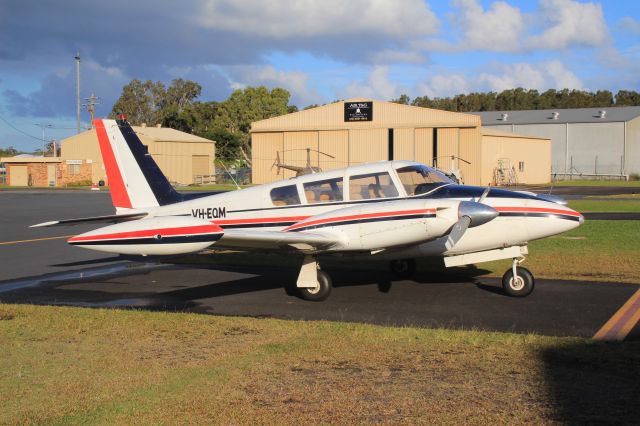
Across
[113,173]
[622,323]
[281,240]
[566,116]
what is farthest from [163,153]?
[622,323]

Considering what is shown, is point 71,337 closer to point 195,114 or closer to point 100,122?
point 100,122

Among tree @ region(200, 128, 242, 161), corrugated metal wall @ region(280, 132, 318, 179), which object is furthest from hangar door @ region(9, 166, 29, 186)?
corrugated metal wall @ region(280, 132, 318, 179)

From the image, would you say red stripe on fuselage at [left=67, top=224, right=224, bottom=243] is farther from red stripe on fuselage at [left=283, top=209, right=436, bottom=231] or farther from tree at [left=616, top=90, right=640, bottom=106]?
tree at [left=616, top=90, right=640, bottom=106]

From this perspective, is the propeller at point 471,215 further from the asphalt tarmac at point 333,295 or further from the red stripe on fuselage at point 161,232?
the red stripe on fuselage at point 161,232

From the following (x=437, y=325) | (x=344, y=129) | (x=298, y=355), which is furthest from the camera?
(x=344, y=129)

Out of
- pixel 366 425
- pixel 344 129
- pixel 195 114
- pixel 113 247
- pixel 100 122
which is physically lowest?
pixel 366 425

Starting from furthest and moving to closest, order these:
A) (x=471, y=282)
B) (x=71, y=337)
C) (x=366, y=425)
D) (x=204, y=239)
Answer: (x=471, y=282), (x=204, y=239), (x=71, y=337), (x=366, y=425)

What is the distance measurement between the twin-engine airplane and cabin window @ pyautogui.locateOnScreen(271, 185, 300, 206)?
0.02 metres

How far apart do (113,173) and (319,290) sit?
589 cm

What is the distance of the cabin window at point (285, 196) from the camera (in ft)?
44.9

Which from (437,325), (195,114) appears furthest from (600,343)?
(195,114)

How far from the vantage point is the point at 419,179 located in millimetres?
13211

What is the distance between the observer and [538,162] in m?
76.0

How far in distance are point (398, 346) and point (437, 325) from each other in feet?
6.11
